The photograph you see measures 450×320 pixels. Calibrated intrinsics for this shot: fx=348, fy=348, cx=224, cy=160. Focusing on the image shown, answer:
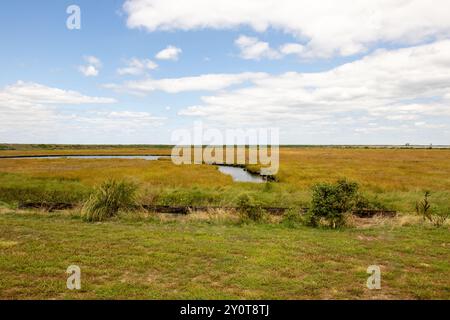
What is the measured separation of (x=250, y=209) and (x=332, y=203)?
3.19 metres

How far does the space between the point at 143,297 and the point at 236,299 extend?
1.59 meters

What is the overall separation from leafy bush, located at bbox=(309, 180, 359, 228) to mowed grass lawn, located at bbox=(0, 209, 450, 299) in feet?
3.08

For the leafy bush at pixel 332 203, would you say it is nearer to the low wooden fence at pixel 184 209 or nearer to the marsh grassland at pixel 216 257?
the marsh grassland at pixel 216 257

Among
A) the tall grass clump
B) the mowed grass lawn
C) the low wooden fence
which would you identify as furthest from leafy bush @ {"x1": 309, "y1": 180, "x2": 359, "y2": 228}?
the tall grass clump

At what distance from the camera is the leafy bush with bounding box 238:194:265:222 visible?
551 inches

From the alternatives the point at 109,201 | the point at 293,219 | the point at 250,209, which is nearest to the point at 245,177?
the point at 250,209

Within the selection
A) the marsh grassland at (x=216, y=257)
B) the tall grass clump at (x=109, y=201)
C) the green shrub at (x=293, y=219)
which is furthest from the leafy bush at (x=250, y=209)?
the tall grass clump at (x=109, y=201)

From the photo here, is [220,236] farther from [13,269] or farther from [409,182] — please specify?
[409,182]

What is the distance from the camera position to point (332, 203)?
1303 cm

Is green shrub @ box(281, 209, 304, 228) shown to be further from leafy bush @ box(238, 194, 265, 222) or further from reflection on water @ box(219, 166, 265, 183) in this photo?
reflection on water @ box(219, 166, 265, 183)

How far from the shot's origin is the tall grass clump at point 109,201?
45.9 ft
